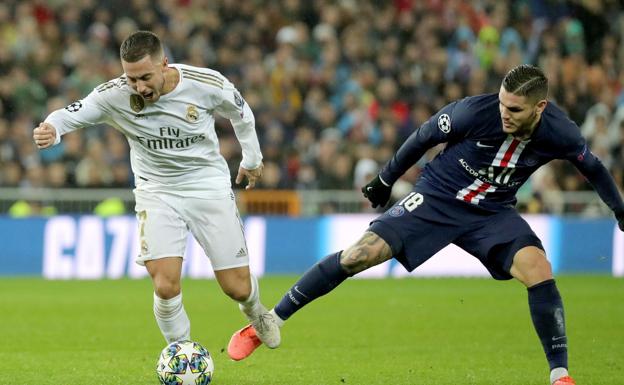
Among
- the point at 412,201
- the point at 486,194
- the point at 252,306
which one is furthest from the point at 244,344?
the point at 486,194

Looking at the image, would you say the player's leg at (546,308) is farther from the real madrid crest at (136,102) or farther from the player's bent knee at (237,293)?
the real madrid crest at (136,102)

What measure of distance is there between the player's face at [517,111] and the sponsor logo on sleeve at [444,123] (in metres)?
0.38

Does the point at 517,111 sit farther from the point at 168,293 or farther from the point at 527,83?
the point at 168,293

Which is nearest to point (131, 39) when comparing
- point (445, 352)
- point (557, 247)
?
point (445, 352)

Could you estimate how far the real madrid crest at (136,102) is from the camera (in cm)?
762

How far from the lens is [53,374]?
8133mm

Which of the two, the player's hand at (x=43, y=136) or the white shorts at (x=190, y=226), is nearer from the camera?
the player's hand at (x=43, y=136)

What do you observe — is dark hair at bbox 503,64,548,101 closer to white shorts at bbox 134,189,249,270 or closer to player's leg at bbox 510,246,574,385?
player's leg at bbox 510,246,574,385

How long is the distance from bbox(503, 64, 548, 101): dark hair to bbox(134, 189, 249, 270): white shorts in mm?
2072

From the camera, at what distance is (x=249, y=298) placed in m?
7.94

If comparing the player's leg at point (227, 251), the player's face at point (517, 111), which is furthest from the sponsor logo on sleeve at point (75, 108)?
the player's face at point (517, 111)

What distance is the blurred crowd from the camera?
18234mm

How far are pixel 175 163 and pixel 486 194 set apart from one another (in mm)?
2051

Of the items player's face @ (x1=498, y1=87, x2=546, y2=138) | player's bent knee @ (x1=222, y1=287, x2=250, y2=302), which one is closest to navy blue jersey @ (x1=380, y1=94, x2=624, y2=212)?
player's face @ (x1=498, y1=87, x2=546, y2=138)
